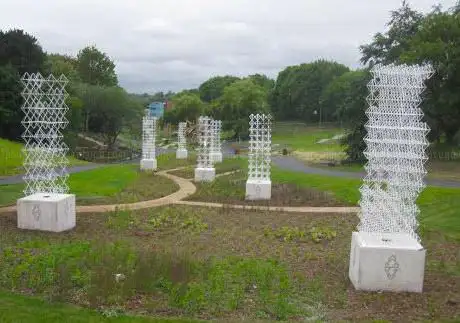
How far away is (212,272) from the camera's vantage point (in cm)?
936

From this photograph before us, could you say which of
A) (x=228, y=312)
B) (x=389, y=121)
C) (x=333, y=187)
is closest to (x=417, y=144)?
(x=389, y=121)

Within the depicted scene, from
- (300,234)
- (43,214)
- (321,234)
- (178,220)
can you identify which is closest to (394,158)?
(321,234)

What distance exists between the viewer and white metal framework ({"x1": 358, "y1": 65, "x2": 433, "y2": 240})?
32.0 ft

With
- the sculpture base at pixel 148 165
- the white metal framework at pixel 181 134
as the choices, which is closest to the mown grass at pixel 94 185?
the sculpture base at pixel 148 165

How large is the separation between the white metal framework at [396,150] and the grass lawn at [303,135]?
45912 mm

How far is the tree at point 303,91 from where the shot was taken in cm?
8681

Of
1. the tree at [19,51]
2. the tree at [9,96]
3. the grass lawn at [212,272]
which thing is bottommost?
the grass lawn at [212,272]

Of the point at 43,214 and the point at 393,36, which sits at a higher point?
the point at 393,36

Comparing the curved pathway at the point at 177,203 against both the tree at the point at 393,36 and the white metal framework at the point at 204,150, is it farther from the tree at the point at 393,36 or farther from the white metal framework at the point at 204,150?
the tree at the point at 393,36

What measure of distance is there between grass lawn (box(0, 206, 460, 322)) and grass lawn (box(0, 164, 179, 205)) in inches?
166

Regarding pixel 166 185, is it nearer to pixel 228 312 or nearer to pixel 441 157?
pixel 228 312

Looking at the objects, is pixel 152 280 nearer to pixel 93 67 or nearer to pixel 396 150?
pixel 396 150

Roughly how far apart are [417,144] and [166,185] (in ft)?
47.9

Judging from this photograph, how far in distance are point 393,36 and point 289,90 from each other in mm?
43145
